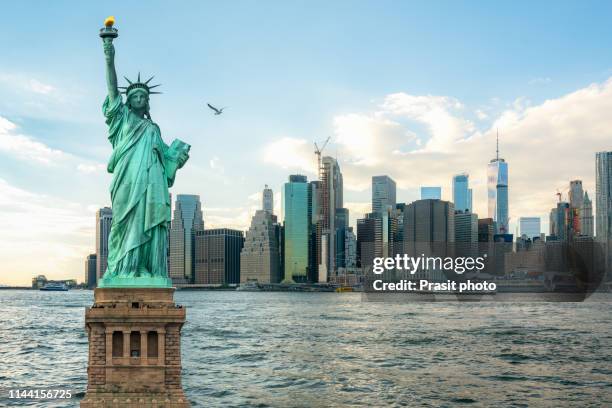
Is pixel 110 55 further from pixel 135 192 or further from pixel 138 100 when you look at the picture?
pixel 135 192

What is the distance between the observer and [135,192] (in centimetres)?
3122

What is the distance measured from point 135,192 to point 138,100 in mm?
3933

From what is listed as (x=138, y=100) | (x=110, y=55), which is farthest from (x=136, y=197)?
(x=110, y=55)

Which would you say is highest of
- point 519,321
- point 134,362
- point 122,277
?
point 122,277

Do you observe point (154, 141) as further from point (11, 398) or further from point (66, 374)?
point (66, 374)

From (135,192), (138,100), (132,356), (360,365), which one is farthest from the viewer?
(360,365)

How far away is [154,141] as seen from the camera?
3181 cm

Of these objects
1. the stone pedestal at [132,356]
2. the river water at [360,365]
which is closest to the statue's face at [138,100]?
the stone pedestal at [132,356]

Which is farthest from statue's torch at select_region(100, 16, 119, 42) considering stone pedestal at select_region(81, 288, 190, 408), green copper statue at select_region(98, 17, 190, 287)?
stone pedestal at select_region(81, 288, 190, 408)

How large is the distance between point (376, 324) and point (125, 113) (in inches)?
3932

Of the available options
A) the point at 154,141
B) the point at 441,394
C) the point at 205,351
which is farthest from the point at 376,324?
the point at 154,141

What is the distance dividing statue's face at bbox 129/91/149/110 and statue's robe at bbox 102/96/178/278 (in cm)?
34

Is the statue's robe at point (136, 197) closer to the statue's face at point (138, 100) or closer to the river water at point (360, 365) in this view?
the statue's face at point (138, 100)

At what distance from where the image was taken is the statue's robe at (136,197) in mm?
31219
